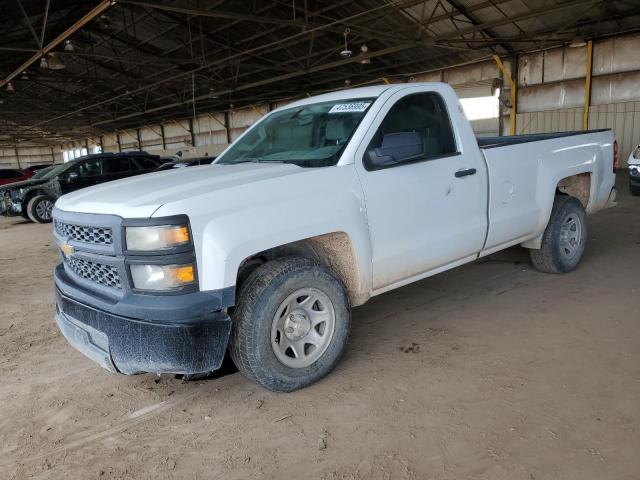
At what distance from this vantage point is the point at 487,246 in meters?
4.04

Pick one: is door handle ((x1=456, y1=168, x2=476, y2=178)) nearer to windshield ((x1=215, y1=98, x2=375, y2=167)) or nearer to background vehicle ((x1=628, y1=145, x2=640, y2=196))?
windshield ((x1=215, y1=98, x2=375, y2=167))

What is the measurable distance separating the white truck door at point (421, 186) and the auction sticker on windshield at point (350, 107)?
0.50 ft

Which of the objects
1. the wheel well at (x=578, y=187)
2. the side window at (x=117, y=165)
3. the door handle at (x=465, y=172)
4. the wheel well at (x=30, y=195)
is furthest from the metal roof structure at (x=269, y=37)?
the door handle at (x=465, y=172)

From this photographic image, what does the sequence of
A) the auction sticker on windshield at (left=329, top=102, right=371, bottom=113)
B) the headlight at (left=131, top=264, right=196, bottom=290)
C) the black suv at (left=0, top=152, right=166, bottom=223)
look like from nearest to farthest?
the headlight at (left=131, top=264, right=196, bottom=290)
the auction sticker on windshield at (left=329, top=102, right=371, bottom=113)
the black suv at (left=0, top=152, right=166, bottom=223)

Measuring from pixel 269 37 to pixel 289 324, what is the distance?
16204mm

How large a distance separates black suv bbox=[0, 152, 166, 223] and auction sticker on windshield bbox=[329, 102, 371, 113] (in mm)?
10541

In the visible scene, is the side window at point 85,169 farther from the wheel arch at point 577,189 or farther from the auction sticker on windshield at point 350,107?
the wheel arch at point 577,189

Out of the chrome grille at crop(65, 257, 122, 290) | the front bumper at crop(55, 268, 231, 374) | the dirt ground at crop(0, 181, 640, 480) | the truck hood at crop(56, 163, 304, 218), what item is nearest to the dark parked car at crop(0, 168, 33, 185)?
the dirt ground at crop(0, 181, 640, 480)

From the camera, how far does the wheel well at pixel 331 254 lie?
3.08m

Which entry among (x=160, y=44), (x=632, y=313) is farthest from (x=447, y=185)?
(x=160, y=44)

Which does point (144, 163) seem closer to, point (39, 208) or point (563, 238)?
point (39, 208)

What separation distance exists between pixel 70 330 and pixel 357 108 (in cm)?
245

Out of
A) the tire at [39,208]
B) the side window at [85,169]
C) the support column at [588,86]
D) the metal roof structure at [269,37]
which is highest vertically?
the metal roof structure at [269,37]

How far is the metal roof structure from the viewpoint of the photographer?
1330 cm
